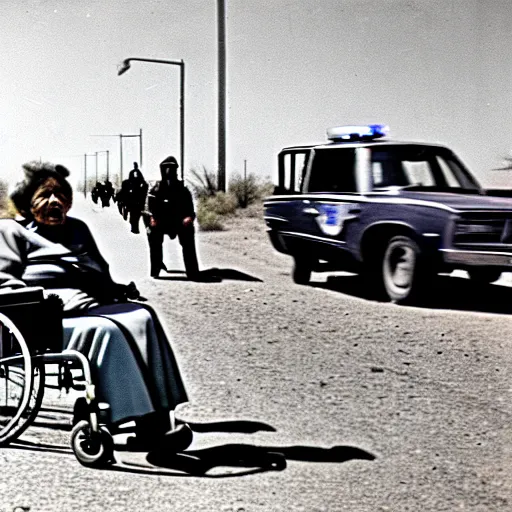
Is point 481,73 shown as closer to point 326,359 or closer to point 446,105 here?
point 446,105

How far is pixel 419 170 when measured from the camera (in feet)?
8.04

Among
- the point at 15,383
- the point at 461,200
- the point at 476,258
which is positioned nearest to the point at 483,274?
the point at 476,258

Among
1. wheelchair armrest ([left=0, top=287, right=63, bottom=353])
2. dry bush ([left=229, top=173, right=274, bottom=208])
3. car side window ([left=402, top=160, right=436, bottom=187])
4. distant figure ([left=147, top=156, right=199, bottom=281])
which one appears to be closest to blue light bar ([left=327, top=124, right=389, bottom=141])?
car side window ([left=402, top=160, right=436, bottom=187])

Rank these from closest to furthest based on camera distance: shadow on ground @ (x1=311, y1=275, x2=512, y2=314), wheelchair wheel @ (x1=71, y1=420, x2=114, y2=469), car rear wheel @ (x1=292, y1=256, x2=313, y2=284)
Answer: wheelchair wheel @ (x1=71, y1=420, x2=114, y2=469) < shadow on ground @ (x1=311, y1=275, x2=512, y2=314) < car rear wheel @ (x1=292, y1=256, x2=313, y2=284)

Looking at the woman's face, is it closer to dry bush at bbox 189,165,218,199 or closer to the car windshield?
dry bush at bbox 189,165,218,199

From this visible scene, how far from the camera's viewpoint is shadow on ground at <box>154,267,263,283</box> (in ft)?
7.91

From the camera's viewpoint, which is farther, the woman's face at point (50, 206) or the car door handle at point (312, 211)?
the car door handle at point (312, 211)

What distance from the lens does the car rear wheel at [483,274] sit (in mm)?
2355

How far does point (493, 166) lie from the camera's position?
8.34 feet

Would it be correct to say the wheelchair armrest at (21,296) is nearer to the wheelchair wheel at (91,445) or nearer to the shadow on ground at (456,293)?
the wheelchair wheel at (91,445)

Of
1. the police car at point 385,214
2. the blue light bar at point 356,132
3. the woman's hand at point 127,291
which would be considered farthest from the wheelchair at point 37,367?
the blue light bar at point 356,132

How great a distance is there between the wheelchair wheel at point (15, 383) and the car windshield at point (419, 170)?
103 centimetres

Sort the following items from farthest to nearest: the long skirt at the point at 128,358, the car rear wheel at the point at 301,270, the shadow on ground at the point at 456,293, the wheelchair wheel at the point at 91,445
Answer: the car rear wheel at the point at 301,270, the shadow on ground at the point at 456,293, the long skirt at the point at 128,358, the wheelchair wheel at the point at 91,445

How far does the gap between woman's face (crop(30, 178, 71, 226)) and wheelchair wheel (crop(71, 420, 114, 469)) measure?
525 millimetres
